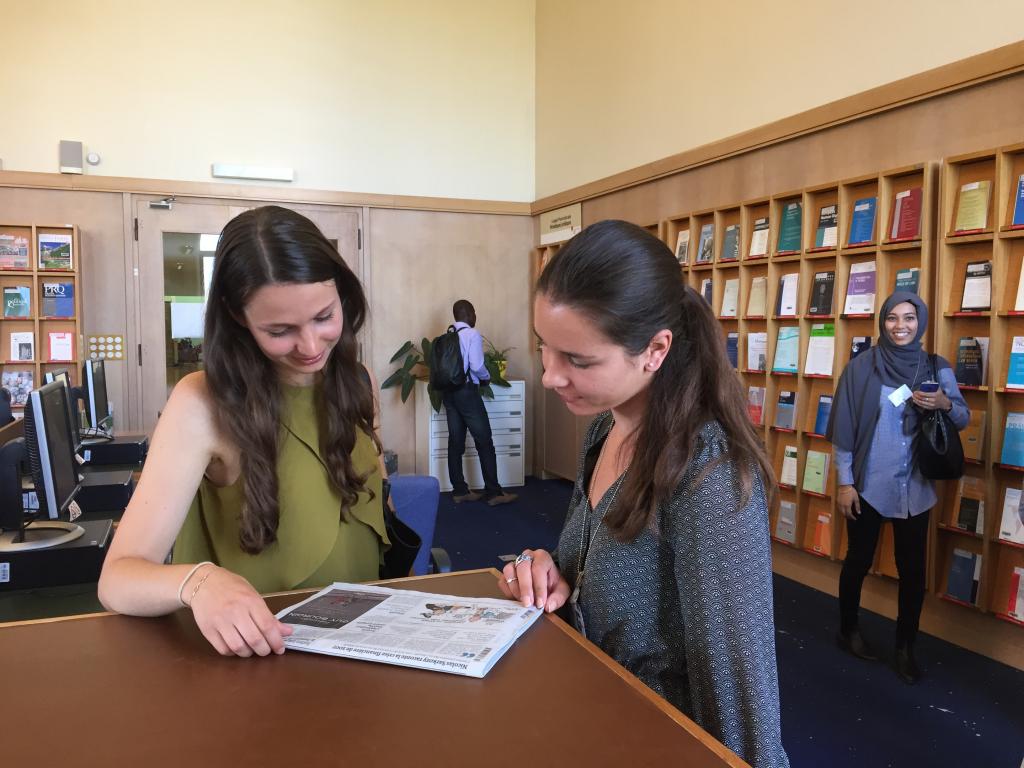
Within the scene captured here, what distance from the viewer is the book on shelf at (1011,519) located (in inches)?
125

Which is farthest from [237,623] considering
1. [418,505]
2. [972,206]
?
[972,206]

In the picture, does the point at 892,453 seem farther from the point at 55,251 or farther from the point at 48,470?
the point at 55,251

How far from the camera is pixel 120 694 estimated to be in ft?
3.15

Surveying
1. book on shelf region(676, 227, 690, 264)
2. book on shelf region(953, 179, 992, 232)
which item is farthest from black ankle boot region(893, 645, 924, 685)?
book on shelf region(676, 227, 690, 264)

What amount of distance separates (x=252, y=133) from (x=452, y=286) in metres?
2.25

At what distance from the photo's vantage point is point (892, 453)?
10.7 feet

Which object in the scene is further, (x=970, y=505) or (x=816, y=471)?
(x=816, y=471)

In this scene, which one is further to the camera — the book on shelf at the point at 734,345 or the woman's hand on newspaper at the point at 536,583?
the book on shelf at the point at 734,345

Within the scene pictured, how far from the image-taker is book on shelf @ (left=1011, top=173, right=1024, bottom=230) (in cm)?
315

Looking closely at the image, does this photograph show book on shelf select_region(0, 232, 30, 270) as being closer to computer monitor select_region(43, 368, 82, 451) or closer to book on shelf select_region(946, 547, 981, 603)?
computer monitor select_region(43, 368, 82, 451)

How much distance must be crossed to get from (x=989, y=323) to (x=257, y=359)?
3.24 m

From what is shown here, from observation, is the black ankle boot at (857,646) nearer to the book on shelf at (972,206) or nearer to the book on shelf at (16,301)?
the book on shelf at (972,206)

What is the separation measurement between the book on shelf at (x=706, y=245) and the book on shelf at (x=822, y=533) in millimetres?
1813

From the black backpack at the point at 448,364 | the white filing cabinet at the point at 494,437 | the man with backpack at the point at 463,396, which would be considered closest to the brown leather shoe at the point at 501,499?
the man with backpack at the point at 463,396
